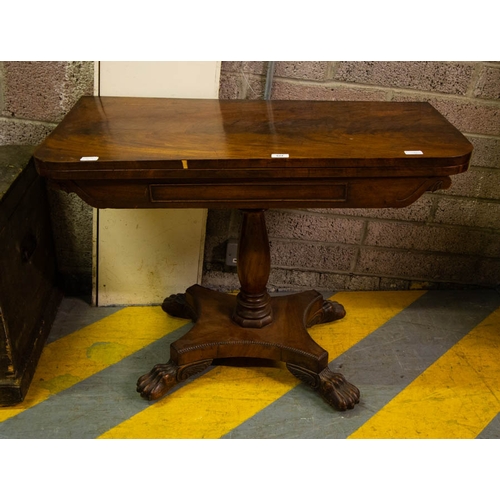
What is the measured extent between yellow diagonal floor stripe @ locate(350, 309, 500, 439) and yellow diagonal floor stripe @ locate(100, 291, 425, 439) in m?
0.30

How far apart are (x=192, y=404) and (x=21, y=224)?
0.80m

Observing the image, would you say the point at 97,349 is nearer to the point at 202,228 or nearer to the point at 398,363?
the point at 202,228

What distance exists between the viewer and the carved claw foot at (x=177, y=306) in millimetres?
2325

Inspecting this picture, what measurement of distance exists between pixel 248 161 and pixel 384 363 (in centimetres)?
99

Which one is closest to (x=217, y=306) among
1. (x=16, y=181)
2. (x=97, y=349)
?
(x=97, y=349)

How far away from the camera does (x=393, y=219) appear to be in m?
2.41

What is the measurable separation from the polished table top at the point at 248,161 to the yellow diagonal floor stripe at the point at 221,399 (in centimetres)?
68

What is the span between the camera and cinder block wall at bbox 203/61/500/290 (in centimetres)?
214

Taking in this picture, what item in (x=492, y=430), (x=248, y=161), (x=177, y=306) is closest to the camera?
(x=248, y=161)

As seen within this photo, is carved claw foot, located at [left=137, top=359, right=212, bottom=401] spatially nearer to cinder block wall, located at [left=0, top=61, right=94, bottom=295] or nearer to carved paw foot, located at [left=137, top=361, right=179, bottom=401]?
carved paw foot, located at [left=137, top=361, right=179, bottom=401]

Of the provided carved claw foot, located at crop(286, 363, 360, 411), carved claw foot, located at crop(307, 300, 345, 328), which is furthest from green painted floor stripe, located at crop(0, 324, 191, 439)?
carved claw foot, located at crop(307, 300, 345, 328)

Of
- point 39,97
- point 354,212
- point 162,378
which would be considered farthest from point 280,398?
point 39,97

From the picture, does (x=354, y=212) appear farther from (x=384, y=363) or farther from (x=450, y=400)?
(x=450, y=400)

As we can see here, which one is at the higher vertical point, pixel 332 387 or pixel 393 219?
pixel 393 219
